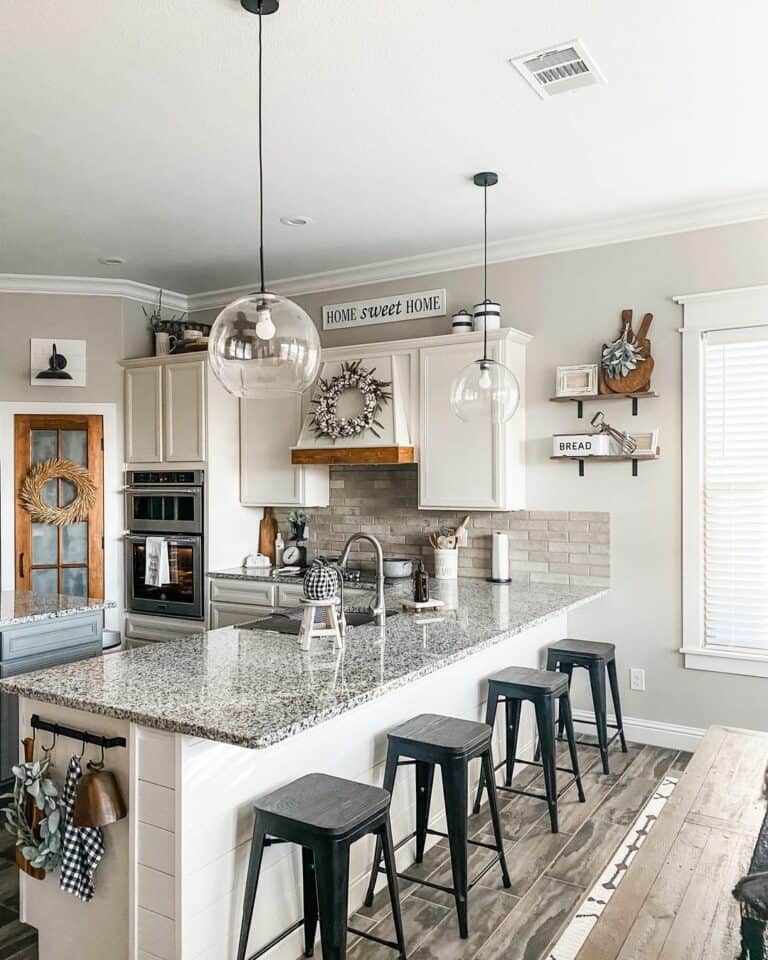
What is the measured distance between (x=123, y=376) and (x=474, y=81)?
3605 millimetres

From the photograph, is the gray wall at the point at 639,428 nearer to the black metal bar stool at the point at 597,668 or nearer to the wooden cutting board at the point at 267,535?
the black metal bar stool at the point at 597,668

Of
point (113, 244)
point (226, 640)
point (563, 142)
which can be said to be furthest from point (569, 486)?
point (113, 244)

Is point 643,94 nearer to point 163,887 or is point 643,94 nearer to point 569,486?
point 569,486

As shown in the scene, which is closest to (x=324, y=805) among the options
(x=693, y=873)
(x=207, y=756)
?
(x=207, y=756)

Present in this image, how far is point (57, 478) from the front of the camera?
537cm

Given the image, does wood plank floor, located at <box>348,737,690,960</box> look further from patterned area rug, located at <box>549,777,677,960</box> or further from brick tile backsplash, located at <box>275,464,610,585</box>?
brick tile backsplash, located at <box>275,464,610,585</box>

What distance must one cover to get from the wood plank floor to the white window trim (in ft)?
2.19

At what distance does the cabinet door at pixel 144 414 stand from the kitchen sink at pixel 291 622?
7.63 feet

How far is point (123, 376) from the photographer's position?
220 inches

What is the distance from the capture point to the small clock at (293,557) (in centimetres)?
534

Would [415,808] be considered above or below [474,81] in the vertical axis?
below

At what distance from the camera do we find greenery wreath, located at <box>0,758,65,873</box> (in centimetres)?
220

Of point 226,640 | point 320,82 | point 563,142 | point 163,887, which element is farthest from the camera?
point 563,142

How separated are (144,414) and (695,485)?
11.7 ft
